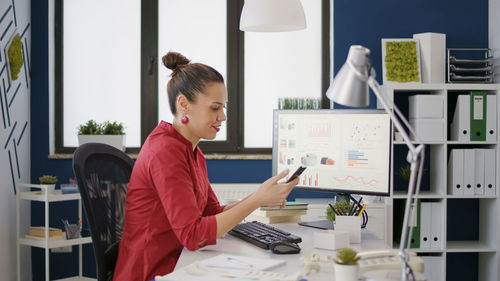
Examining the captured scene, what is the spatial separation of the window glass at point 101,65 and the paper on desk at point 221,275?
2.89m

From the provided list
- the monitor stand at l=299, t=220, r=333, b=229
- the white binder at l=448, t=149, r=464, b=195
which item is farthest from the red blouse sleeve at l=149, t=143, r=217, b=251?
the white binder at l=448, t=149, r=464, b=195

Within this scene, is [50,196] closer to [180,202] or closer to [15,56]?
[15,56]

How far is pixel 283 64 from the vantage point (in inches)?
161

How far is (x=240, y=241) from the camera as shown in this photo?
1.80m

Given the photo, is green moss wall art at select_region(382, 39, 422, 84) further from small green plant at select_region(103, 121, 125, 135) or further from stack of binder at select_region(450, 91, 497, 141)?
small green plant at select_region(103, 121, 125, 135)

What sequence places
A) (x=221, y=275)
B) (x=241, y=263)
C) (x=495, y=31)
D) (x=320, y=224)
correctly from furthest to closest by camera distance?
(x=495, y=31)
(x=320, y=224)
(x=241, y=263)
(x=221, y=275)

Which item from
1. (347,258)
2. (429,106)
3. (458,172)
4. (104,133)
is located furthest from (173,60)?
(458,172)

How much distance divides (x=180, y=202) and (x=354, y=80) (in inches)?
26.6

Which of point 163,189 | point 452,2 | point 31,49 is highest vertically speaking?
point 452,2

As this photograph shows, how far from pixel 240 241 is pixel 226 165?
2198 mm

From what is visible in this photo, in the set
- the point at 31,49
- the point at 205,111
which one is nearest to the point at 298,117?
the point at 205,111

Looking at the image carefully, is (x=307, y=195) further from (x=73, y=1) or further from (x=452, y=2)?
(x=73, y=1)

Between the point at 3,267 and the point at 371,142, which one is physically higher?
the point at 371,142

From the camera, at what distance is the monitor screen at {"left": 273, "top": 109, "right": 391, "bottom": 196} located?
2123mm
